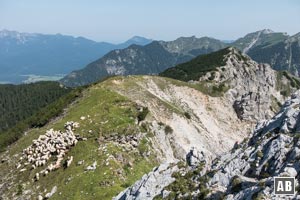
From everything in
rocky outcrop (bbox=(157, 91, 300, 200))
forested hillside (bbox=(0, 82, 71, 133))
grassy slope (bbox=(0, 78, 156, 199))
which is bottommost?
forested hillside (bbox=(0, 82, 71, 133))

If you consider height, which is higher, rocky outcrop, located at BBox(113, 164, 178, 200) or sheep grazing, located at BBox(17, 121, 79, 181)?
rocky outcrop, located at BBox(113, 164, 178, 200)

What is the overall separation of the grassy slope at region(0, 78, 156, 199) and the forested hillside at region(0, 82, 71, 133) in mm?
67549

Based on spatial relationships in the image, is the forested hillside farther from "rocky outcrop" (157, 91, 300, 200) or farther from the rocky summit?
"rocky outcrop" (157, 91, 300, 200)

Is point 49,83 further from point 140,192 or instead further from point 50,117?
point 140,192

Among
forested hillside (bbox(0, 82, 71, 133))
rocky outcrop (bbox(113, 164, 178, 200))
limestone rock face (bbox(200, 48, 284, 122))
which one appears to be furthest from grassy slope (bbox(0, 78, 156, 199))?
forested hillside (bbox(0, 82, 71, 133))

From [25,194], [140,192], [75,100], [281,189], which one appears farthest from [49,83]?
[281,189]

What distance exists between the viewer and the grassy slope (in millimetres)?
42938

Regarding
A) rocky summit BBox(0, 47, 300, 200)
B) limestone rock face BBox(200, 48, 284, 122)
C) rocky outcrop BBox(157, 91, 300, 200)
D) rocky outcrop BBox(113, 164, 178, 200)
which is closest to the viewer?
rocky outcrop BBox(157, 91, 300, 200)

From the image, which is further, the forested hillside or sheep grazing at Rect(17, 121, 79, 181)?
the forested hillside

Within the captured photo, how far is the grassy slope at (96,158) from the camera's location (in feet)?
141

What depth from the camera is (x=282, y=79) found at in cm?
15425

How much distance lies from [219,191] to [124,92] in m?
51.9

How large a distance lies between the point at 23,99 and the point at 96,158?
369 feet

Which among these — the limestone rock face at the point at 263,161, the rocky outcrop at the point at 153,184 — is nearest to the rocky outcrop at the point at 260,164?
the limestone rock face at the point at 263,161
